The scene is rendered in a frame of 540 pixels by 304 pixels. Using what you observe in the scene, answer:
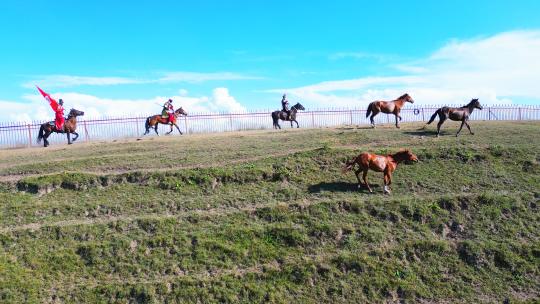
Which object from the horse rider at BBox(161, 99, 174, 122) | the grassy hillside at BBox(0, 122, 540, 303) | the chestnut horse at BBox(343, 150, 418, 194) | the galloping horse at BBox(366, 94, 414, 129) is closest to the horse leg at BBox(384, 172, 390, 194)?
the chestnut horse at BBox(343, 150, 418, 194)

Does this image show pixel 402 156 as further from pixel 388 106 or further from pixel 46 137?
pixel 46 137

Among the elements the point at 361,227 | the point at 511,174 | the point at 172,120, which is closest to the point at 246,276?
the point at 361,227

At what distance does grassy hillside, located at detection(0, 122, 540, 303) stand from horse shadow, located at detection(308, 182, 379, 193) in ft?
0.10

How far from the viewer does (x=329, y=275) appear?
32.4ft

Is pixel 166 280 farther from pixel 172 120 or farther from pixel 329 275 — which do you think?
pixel 172 120

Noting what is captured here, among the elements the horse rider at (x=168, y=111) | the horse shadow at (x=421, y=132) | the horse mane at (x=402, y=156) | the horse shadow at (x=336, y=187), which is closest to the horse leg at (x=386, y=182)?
the horse shadow at (x=336, y=187)

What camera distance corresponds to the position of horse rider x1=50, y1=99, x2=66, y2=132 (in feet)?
73.8

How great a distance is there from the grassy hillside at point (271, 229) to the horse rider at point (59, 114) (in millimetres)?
6779

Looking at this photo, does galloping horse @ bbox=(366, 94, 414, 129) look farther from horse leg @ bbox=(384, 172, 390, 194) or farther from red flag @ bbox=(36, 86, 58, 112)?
red flag @ bbox=(36, 86, 58, 112)

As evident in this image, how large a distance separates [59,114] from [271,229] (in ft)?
55.1

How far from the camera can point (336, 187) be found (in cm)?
1349

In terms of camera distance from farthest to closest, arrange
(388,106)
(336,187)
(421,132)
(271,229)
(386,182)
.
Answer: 1. (388,106)
2. (421,132)
3. (336,187)
4. (386,182)
5. (271,229)

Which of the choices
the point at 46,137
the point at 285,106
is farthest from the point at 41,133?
the point at 285,106

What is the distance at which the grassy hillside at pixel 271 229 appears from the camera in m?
9.55
